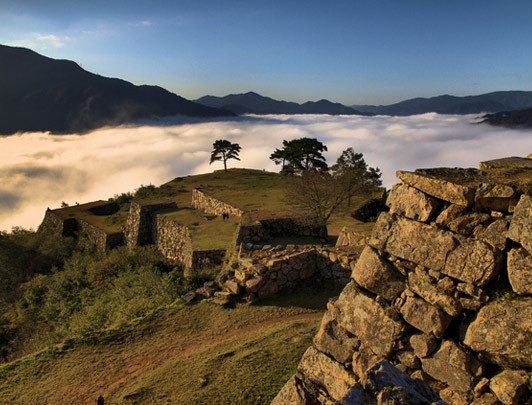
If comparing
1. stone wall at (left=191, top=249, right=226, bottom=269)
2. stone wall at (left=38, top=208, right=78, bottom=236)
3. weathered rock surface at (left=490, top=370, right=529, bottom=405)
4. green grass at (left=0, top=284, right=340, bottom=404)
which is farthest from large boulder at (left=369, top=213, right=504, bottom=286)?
stone wall at (left=38, top=208, right=78, bottom=236)

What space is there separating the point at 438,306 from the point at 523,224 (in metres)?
1.25

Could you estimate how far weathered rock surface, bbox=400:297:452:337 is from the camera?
3.89 m

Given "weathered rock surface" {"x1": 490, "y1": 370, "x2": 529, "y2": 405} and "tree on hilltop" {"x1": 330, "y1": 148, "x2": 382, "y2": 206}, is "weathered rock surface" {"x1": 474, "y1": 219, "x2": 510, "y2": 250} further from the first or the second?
"tree on hilltop" {"x1": 330, "y1": 148, "x2": 382, "y2": 206}

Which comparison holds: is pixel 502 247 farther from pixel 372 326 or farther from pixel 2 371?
pixel 2 371

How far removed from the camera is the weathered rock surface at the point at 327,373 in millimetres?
4461

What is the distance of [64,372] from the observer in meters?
7.99

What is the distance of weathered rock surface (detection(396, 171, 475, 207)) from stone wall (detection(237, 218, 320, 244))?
35.9ft

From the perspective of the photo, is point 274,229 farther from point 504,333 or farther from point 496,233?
point 504,333

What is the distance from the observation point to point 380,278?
175 inches

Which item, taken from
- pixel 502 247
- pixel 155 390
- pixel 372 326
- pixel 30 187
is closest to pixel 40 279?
pixel 155 390

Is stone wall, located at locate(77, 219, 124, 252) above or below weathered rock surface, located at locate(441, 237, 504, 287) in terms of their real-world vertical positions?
below

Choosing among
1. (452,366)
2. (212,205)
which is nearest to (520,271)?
(452,366)

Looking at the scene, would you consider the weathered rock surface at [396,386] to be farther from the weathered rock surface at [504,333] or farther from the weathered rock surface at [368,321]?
the weathered rock surface at [504,333]

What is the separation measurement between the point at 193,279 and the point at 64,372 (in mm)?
4913
